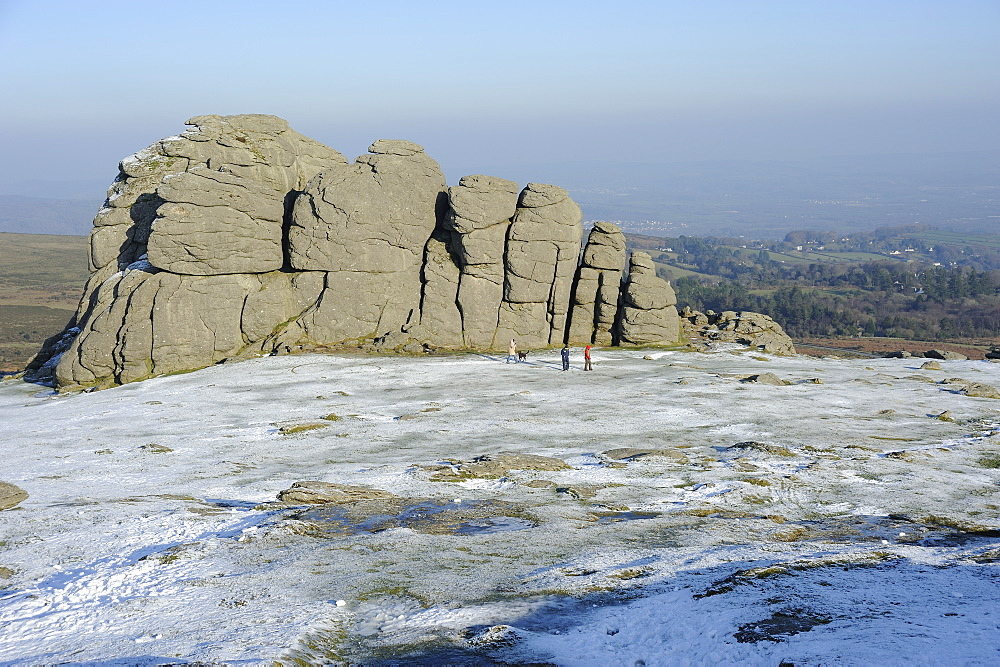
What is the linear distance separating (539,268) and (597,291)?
566 cm

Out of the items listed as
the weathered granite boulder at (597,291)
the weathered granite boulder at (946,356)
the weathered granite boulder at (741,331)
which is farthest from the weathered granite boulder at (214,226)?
the weathered granite boulder at (946,356)

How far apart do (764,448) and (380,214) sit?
3766 centimetres

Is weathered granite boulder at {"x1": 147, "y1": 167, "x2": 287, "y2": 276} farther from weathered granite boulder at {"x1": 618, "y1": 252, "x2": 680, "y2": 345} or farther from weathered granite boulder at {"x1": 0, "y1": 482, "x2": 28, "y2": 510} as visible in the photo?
weathered granite boulder at {"x1": 0, "y1": 482, "x2": 28, "y2": 510}

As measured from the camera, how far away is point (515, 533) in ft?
70.0

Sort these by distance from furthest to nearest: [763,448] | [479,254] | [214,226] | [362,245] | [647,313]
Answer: [647,313] → [479,254] → [362,245] → [214,226] → [763,448]

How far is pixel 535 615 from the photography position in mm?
15773

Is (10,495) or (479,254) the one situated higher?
(479,254)

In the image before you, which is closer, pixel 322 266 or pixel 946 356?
pixel 322 266

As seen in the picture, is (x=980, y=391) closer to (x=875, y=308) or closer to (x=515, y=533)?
(x=515, y=533)

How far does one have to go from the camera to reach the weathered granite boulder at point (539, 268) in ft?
200

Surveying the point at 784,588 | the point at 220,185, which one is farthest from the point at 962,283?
the point at 784,588

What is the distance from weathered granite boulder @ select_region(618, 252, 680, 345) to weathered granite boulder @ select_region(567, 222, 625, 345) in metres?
1.11

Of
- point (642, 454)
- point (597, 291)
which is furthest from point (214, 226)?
point (642, 454)

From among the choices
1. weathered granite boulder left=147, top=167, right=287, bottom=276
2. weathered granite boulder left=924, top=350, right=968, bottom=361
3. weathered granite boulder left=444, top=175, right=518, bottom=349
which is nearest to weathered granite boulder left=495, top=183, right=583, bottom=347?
weathered granite boulder left=444, top=175, right=518, bottom=349
